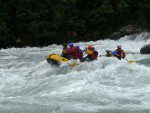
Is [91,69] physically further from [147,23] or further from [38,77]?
[147,23]

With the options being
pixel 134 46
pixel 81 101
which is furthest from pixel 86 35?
pixel 81 101

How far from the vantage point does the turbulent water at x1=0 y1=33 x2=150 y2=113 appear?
11148 millimetres

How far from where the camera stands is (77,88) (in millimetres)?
12961

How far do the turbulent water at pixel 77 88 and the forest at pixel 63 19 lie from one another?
28.8 feet

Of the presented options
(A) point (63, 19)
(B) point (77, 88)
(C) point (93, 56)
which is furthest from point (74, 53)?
(A) point (63, 19)

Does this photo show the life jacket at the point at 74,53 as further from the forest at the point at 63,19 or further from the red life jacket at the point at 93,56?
the forest at the point at 63,19

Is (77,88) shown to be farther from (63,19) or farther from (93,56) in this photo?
(63,19)

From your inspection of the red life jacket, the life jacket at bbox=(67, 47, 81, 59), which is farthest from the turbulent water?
the life jacket at bbox=(67, 47, 81, 59)

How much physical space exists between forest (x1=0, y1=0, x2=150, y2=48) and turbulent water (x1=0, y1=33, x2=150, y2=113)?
8.79m

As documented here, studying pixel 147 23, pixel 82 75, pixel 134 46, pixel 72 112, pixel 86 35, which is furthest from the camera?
pixel 147 23

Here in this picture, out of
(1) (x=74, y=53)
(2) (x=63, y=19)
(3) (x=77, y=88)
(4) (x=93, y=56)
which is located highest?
(2) (x=63, y=19)

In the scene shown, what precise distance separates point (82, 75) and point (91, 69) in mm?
1275

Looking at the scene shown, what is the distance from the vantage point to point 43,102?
1164cm

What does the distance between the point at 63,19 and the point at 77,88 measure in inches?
660
